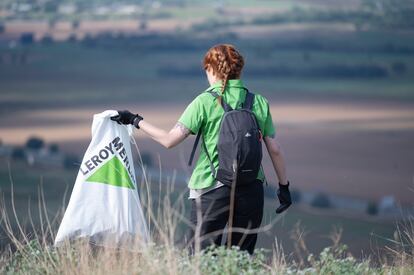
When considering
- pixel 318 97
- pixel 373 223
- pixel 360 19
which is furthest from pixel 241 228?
pixel 318 97

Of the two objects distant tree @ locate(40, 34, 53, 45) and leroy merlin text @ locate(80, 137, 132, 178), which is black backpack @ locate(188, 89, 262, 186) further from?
distant tree @ locate(40, 34, 53, 45)

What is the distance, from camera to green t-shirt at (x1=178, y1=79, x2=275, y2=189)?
202 inches

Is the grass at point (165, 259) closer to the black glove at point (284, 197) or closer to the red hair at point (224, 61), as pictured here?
the black glove at point (284, 197)

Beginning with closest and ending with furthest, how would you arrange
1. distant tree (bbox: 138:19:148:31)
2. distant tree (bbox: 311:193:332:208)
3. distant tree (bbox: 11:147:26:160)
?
distant tree (bbox: 311:193:332:208), distant tree (bbox: 138:19:148:31), distant tree (bbox: 11:147:26:160)

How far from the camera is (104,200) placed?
5.54 meters

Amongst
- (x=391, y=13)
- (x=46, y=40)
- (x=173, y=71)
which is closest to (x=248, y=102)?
(x=391, y=13)

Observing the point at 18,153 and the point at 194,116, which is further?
the point at 18,153

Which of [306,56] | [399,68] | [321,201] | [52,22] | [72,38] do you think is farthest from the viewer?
[306,56]

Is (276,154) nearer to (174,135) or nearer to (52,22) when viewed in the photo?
(174,135)

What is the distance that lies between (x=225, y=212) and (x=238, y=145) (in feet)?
1.22

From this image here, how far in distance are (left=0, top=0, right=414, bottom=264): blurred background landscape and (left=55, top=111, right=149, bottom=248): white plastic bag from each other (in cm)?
2380

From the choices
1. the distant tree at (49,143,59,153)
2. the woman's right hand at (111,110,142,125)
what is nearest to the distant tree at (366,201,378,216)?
the distant tree at (49,143,59,153)

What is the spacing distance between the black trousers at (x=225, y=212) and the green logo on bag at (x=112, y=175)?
1.48 feet

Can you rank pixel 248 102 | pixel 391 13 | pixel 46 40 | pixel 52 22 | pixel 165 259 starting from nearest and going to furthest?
pixel 165 259, pixel 248 102, pixel 391 13, pixel 52 22, pixel 46 40
